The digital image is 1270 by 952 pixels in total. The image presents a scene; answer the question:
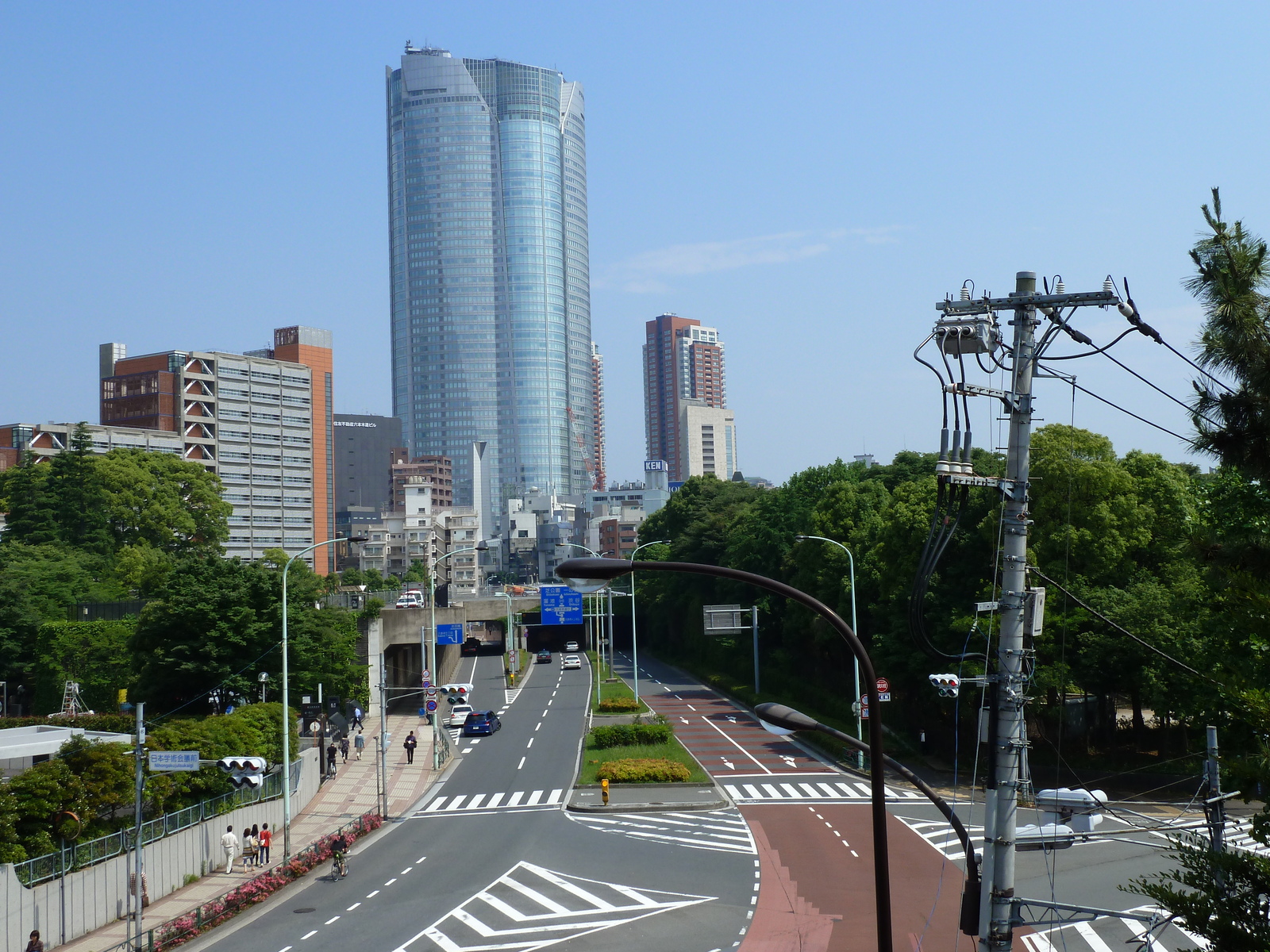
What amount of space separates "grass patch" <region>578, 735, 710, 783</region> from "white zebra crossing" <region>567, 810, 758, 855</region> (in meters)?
6.23

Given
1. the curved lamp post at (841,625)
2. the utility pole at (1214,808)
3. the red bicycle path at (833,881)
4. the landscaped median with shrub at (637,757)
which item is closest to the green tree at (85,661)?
the landscaped median with shrub at (637,757)

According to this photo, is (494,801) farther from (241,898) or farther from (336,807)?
(241,898)

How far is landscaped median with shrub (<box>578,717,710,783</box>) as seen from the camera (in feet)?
153

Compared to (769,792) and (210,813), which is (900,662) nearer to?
(769,792)

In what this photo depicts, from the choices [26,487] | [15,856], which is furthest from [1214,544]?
[26,487]

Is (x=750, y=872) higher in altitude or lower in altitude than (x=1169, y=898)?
lower

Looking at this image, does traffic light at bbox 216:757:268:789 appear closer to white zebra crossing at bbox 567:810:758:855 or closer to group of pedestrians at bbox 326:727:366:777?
white zebra crossing at bbox 567:810:758:855

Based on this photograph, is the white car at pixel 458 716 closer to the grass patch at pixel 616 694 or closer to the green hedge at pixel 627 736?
the grass patch at pixel 616 694

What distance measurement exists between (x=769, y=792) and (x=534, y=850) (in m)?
12.2

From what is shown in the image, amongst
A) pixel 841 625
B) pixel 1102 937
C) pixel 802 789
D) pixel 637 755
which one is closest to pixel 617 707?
pixel 637 755

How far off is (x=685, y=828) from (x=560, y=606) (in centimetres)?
4026

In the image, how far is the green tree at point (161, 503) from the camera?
288 ft

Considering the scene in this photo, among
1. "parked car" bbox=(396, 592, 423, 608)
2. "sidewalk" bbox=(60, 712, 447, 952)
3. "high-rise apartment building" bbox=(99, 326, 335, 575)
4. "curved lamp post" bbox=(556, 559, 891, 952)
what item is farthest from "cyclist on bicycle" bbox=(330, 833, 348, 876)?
"high-rise apartment building" bbox=(99, 326, 335, 575)

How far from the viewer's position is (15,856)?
984 inches
